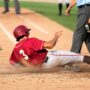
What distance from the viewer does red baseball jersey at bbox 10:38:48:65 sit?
8.46 metres

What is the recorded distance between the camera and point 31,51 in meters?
8.46

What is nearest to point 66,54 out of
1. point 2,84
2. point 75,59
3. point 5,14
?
point 75,59

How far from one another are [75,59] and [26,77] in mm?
1085

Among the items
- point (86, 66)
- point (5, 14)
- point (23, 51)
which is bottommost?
point (5, 14)

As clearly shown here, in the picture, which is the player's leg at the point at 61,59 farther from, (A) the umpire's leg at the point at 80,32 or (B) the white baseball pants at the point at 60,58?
(A) the umpire's leg at the point at 80,32

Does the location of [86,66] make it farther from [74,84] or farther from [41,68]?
[74,84]

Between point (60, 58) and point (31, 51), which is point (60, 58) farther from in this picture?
point (31, 51)

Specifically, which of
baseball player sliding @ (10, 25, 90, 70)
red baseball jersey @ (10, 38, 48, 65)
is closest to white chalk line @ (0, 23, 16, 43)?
baseball player sliding @ (10, 25, 90, 70)

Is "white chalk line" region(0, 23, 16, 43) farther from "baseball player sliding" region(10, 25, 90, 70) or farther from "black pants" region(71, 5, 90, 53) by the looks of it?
"baseball player sliding" region(10, 25, 90, 70)

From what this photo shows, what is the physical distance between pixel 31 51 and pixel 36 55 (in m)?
0.15

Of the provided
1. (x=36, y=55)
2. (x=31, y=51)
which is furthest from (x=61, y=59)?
(x=31, y=51)

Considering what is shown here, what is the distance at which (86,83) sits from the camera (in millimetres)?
7711

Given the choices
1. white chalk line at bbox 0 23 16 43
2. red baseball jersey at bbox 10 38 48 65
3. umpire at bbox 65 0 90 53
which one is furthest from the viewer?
white chalk line at bbox 0 23 16 43

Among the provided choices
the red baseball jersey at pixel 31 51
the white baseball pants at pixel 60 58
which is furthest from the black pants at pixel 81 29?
the red baseball jersey at pixel 31 51
